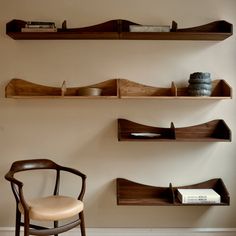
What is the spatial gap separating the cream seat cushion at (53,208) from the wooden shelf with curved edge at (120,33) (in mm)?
1312

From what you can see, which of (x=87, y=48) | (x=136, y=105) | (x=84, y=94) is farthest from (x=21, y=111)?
(x=136, y=105)

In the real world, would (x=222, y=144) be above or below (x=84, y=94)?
below

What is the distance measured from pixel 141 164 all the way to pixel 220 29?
133 cm

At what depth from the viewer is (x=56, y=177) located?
264 centimetres

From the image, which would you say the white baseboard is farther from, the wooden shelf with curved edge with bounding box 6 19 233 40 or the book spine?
the wooden shelf with curved edge with bounding box 6 19 233 40

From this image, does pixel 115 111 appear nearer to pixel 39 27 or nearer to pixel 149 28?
pixel 149 28

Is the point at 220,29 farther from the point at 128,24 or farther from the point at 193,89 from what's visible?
the point at 128,24

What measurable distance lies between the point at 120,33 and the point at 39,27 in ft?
2.15

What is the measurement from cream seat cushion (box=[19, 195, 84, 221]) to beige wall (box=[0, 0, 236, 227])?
0.46 meters

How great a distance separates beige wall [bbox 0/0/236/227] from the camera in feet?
8.70

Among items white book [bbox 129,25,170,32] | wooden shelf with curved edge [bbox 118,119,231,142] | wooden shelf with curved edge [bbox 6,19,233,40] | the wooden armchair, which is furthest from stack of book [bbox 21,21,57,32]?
the wooden armchair

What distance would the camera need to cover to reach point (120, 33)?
250 centimetres

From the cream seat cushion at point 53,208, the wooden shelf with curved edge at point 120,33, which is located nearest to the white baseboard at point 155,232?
the cream seat cushion at point 53,208

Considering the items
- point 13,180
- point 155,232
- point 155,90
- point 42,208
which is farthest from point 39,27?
point 155,232
